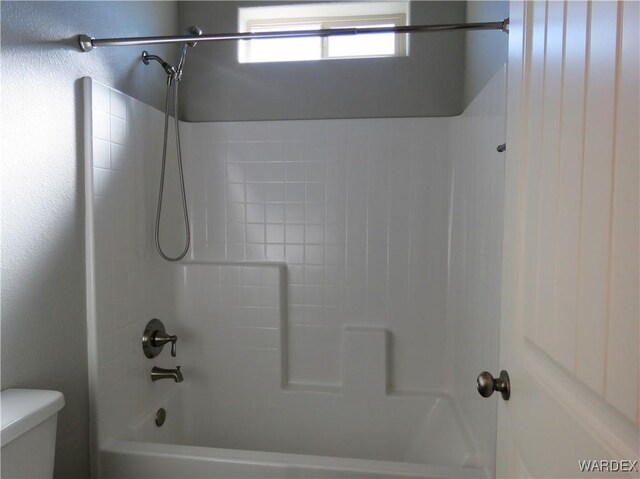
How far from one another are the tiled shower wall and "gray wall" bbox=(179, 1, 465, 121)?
0.22 feet

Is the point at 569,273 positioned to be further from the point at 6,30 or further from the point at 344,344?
the point at 344,344

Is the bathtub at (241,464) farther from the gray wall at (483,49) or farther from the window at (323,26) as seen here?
the window at (323,26)

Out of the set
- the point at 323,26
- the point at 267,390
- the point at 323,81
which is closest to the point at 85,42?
the point at 323,81

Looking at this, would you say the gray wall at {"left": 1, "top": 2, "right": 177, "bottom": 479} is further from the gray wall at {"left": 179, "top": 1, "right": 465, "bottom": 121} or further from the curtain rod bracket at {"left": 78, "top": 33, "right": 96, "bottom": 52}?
the gray wall at {"left": 179, "top": 1, "right": 465, "bottom": 121}

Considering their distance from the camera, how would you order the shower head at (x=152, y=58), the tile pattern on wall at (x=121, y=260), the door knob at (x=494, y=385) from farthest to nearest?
the shower head at (x=152, y=58), the tile pattern on wall at (x=121, y=260), the door knob at (x=494, y=385)

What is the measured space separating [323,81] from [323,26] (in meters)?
0.32

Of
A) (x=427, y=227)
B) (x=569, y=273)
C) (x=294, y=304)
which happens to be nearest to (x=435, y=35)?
(x=427, y=227)

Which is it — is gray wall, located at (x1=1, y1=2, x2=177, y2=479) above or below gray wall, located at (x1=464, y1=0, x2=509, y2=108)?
below

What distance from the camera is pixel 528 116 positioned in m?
0.80

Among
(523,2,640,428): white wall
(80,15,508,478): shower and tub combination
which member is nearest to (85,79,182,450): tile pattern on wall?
(80,15,508,478): shower and tub combination

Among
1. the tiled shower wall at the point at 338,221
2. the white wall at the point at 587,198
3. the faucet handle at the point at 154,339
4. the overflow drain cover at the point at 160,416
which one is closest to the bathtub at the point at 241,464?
the overflow drain cover at the point at 160,416

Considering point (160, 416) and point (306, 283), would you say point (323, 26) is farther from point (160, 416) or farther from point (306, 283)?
point (160, 416)

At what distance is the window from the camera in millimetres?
2264

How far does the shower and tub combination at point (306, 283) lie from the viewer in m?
2.11
